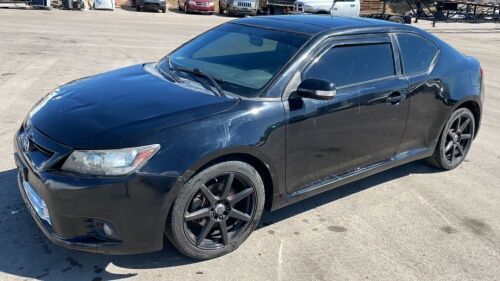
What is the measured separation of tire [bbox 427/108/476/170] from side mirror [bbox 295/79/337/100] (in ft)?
7.05

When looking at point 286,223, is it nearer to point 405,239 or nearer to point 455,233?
point 405,239

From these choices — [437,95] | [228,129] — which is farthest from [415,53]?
[228,129]

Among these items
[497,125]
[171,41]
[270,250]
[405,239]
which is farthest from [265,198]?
[171,41]

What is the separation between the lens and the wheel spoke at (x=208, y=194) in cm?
323

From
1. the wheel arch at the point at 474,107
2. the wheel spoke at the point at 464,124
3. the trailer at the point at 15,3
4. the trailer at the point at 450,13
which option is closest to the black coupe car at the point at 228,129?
the wheel arch at the point at 474,107

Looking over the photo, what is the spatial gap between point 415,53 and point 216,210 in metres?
2.64

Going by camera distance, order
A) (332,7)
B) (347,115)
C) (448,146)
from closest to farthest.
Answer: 1. (347,115)
2. (448,146)
3. (332,7)

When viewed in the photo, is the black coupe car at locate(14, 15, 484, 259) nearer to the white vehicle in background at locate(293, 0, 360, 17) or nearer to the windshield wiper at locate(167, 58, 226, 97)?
the windshield wiper at locate(167, 58, 226, 97)

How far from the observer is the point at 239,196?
11.3 feet

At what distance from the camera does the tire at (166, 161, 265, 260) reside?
10.4 feet

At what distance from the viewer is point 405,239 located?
3.88m

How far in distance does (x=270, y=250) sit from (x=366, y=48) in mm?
1963

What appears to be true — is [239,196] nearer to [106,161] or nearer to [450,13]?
[106,161]

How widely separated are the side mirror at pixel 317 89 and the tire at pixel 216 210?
2.26 ft
